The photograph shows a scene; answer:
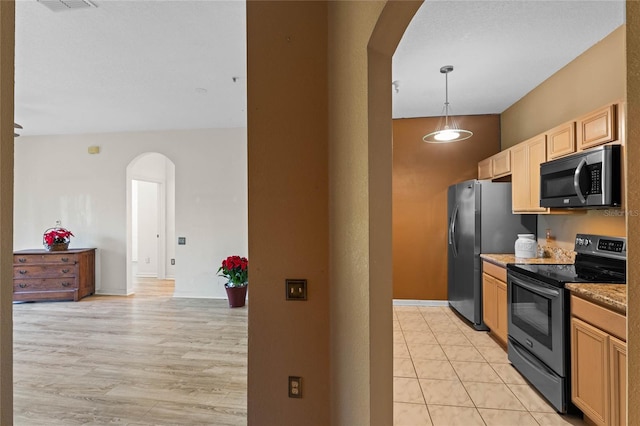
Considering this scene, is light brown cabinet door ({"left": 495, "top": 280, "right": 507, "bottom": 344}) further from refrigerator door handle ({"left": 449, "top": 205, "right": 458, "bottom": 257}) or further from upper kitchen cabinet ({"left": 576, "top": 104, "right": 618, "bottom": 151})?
upper kitchen cabinet ({"left": 576, "top": 104, "right": 618, "bottom": 151})

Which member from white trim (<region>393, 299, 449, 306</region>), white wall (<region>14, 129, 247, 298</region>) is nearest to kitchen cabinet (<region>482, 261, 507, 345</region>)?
white trim (<region>393, 299, 449, 306</region>)

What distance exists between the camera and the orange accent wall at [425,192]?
15.3ft

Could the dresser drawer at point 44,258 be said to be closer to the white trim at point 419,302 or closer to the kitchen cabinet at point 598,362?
the white trim at point 419,302

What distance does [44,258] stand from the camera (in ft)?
16.6

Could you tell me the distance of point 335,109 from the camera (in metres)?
1.56

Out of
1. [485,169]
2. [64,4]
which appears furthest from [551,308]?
[64,4]

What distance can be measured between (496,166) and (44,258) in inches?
270

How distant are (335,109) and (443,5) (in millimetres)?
1436

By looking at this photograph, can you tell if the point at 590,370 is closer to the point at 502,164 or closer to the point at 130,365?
the point at 502,164

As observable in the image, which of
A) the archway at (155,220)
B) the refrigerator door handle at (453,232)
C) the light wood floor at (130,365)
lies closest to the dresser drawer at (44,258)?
the light wood floor at (130,365)

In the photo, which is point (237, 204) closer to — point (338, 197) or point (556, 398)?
point (338, 197)

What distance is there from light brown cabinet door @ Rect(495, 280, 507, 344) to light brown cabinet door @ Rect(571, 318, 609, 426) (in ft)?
3.44

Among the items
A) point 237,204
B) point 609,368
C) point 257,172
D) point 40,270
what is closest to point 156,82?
point 237,204

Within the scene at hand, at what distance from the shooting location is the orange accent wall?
15.3 feet
